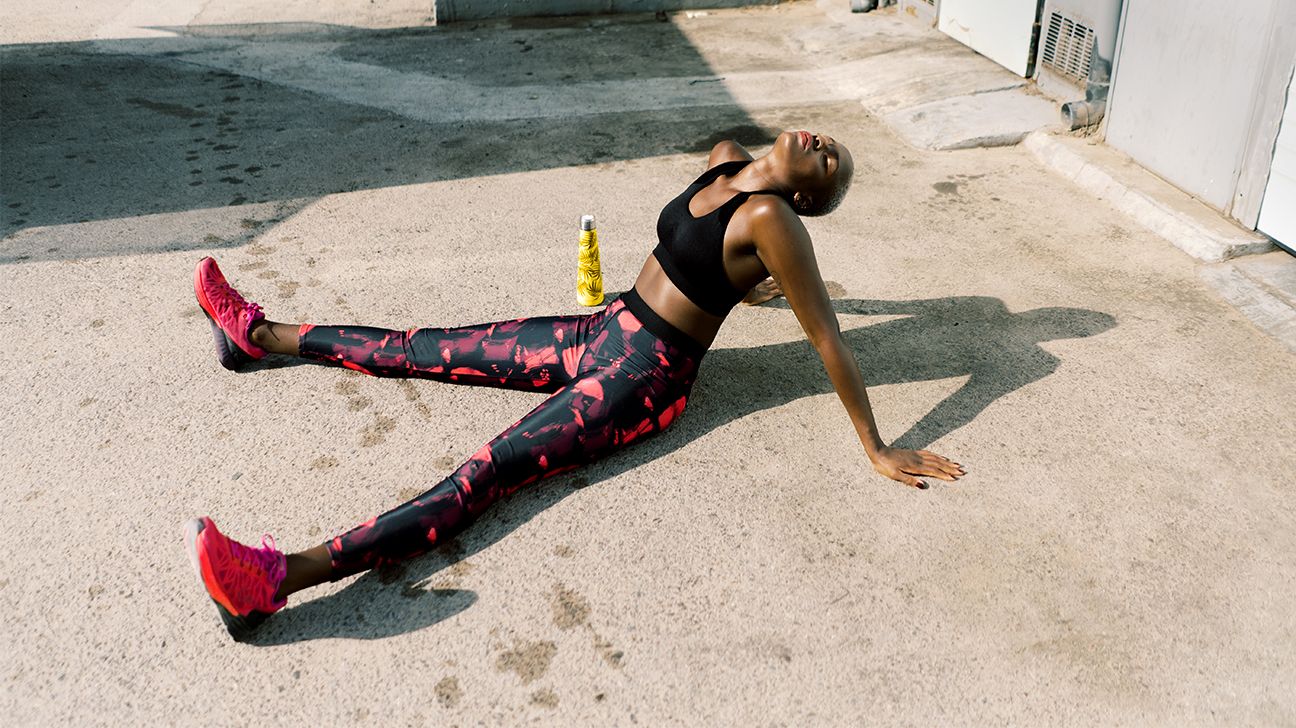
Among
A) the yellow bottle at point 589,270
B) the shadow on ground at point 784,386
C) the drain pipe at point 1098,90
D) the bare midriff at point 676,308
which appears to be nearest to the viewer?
the shadow on ground at point 784,386

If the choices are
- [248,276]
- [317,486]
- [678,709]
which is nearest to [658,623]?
[678,709]

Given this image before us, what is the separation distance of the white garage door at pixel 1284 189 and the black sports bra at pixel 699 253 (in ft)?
9.98

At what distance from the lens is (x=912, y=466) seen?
12.1 feet

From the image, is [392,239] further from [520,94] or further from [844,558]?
[844,558]

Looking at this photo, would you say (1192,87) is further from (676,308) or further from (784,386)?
(676,308)

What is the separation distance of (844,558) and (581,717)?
3.38 ft

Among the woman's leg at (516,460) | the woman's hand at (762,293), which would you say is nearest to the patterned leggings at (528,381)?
the woman's leg at (516,460)

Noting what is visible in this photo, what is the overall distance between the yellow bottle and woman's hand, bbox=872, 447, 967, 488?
1.69m

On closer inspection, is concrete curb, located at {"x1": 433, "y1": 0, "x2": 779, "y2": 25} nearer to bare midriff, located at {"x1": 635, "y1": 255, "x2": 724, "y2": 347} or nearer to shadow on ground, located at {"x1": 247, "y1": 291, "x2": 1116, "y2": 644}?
shadow on ground, located at {"x1": 247, "y1": 291, "x2": 1116, "y2": 644}

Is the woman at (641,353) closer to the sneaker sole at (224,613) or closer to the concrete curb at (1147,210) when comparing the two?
the sneaker sole at (224,613)

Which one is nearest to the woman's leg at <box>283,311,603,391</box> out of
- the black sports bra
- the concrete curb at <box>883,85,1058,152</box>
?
the black sports bra

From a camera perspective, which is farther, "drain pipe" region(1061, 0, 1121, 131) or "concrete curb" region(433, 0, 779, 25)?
"concrete curb" region(433, 0, 779, 25)

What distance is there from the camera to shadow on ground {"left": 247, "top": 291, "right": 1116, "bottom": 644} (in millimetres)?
3172

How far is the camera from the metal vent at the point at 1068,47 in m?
6.79
